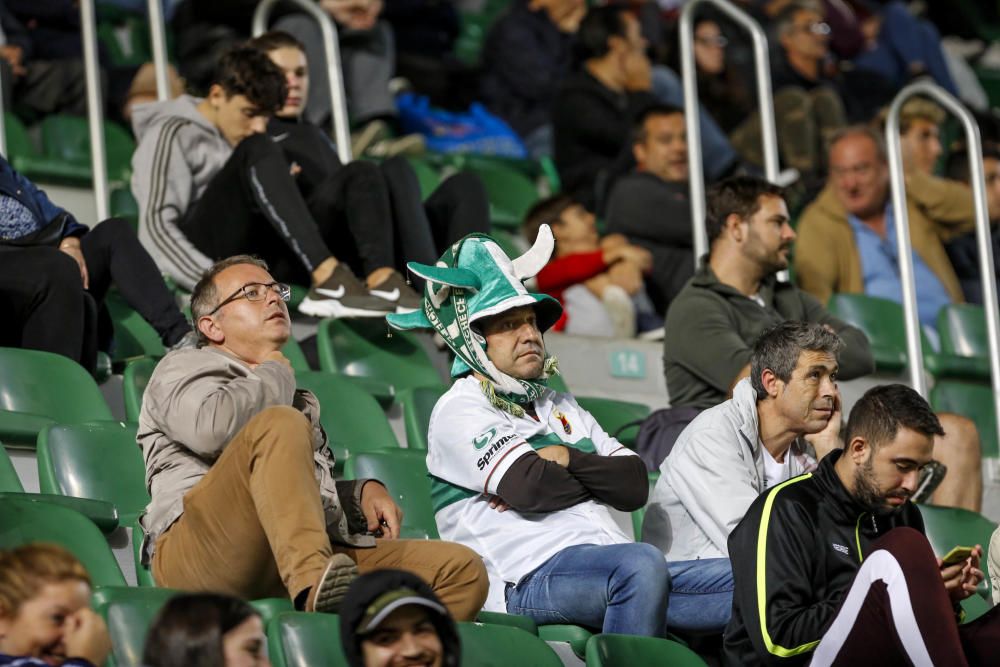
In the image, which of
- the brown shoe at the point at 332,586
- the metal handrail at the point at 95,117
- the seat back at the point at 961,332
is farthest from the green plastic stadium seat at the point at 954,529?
the metal handrail at the point at 95,117

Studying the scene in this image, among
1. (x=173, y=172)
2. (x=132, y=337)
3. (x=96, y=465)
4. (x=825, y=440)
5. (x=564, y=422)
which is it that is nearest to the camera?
(x=96, y=465)

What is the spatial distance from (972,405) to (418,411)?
2.13m

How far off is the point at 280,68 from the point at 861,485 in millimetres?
2449

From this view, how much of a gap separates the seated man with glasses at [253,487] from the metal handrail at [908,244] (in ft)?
8.39

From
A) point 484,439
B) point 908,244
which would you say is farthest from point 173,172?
point 908,244

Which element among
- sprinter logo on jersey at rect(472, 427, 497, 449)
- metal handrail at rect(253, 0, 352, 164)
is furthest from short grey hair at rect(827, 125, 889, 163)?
sprinter logo on jersey at rect(472, 427, 497, 449)

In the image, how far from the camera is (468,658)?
3.24 m

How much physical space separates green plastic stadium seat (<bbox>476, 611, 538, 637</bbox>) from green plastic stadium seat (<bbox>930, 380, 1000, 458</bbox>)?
2.72 metres

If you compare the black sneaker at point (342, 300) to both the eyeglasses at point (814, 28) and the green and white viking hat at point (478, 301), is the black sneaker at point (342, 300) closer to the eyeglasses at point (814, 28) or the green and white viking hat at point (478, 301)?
the green and white viking hat at point (478, 301)

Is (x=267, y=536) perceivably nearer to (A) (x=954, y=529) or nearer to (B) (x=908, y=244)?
(A) (x=954, y=529)

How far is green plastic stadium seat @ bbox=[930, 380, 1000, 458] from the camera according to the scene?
19.6 ft

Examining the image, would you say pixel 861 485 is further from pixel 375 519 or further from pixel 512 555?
pixel 375 519

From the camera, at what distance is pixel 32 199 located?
478cm

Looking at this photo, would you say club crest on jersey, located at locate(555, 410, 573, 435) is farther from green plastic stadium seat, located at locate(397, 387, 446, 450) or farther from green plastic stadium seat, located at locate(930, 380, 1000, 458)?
green plastic stadium seat, located at locate(930, 380, 1000, 458)
